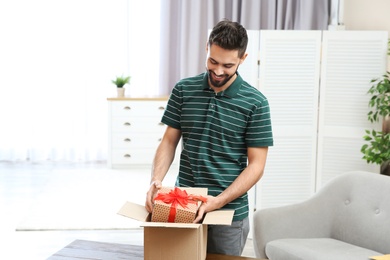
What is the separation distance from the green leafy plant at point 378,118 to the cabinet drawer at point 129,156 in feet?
8.79

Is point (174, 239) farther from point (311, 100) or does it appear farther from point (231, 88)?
point (311, 100)

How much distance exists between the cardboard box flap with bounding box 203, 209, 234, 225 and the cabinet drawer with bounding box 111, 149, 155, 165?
4.39 m

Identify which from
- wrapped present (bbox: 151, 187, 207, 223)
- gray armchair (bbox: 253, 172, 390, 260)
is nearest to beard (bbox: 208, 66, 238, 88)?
wrapped present (bbox: 151, 187, 207, 223)

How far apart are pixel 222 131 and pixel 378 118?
234 centimetres

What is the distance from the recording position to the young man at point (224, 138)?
1869 mm

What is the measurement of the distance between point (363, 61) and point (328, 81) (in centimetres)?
25

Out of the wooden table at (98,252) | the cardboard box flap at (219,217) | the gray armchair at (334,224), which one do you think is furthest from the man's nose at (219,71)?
the gray armchair at (334,224)

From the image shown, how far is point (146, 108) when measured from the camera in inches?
240

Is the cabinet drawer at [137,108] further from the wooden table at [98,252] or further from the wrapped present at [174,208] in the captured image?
the wrapped present at [174,208]

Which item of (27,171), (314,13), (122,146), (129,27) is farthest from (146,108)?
(314,13)

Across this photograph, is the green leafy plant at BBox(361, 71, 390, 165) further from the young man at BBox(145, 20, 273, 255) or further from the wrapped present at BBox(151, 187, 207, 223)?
the wrapped present at BBox(151, 187, 207, 223)

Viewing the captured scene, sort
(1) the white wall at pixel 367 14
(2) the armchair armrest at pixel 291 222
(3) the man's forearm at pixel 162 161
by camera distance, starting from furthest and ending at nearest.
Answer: (1) the white wall at pixel 367 14
(2) the armchair armrest at pixel 291 222
(3) the man's forearm at pixel 162 161

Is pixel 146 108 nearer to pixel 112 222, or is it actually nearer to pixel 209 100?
pixel 112 222

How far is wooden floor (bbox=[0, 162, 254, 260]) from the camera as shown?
3.69 meters
